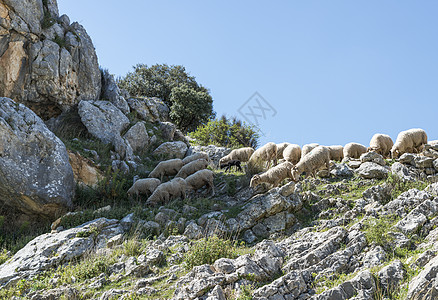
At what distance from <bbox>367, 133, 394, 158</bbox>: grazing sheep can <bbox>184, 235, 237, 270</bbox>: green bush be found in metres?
11.5

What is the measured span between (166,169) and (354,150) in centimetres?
978

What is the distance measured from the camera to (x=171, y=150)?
84.6ft

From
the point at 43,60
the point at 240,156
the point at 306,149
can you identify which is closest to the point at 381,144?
the point at 306,149

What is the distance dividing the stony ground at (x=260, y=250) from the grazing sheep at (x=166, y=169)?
4.33m

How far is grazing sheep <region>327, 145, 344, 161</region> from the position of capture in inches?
802

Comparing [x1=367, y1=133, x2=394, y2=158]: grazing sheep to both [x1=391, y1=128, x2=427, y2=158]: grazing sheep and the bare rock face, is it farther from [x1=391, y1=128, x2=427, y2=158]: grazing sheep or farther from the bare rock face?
the bare rock face

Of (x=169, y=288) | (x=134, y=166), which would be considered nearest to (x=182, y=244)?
(x=169, y=288)

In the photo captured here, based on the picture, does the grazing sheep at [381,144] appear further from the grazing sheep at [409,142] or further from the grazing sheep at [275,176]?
the grazing sheep at [275,176]

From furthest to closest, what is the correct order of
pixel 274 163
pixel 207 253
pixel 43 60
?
pixel 43 60, pixel 274 163, pixel 207 253

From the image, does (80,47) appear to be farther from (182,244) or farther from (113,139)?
(182,244)

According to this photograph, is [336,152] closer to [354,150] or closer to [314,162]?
[354,150]

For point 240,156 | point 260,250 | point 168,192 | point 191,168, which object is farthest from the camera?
point 240,156

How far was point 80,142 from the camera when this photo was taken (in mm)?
22156

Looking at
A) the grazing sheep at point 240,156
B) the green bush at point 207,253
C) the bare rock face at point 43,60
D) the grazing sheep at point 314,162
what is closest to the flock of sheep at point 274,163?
the grazing sheep at point 314,162
